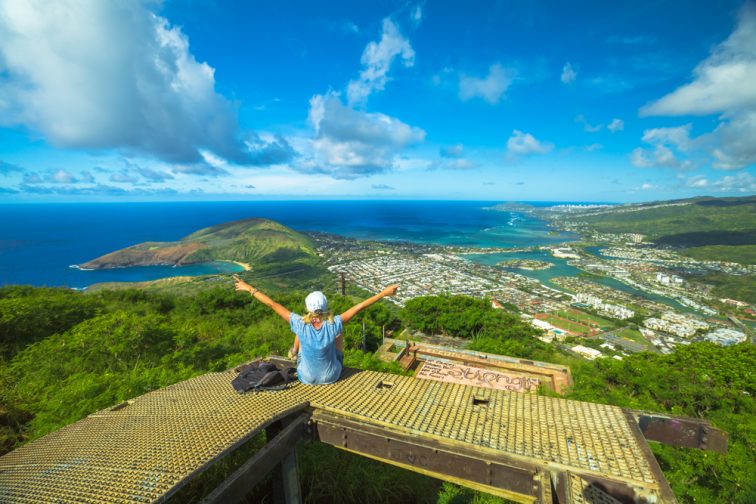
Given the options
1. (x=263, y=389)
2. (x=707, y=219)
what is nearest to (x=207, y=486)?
(x=263, y=389)

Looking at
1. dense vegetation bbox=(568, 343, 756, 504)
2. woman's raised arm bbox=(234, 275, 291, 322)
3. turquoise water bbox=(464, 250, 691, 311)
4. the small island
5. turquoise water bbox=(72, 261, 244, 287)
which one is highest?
woman's raised arm bbox=(234, 275, 291, 322)

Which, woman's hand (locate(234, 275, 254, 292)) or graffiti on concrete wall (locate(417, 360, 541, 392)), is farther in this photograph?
graffiti on concrete wall (locate(417, 360, 541, 392))

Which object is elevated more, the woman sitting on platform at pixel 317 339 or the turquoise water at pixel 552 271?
the woman sitting on platform at pixel 317 339

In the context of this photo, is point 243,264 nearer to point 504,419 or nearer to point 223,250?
point 223,250

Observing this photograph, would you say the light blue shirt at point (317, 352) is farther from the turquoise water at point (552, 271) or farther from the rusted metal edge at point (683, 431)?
the turquoise water at point (552, 271)

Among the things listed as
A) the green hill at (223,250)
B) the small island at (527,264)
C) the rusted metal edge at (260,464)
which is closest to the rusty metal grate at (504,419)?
the rusted metal edge at (260,464)

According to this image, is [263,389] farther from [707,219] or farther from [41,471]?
[707,219]

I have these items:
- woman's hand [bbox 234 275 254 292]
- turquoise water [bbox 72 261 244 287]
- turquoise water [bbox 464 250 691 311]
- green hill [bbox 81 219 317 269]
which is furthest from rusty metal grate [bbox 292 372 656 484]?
green hill [bbox 81 219 317 269]

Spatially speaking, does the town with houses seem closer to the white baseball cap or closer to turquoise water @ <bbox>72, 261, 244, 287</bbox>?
the white baseball cap
